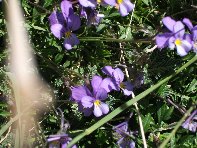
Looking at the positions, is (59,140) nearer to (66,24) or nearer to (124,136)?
(124,136)

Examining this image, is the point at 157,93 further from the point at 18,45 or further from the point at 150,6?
the point at 18,45

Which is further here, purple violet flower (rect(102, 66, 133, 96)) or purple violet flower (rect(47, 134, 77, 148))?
purple violet flower (rect(102, 66, 133, 96))

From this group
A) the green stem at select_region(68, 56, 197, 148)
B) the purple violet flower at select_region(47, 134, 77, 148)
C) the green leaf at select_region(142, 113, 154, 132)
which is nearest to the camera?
the green stem at select_region(68, 56, 197, 148)

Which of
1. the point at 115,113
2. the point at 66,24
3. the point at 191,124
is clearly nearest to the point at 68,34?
the point at 66,24

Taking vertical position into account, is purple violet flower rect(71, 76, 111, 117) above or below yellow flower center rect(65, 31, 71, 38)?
below

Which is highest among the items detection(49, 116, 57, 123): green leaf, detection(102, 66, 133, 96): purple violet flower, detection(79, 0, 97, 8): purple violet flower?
detection(79, 0, 97, 8): purple violet flower

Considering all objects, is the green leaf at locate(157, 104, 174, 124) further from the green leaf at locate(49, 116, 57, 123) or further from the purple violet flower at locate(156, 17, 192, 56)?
the green leaf at locate(49, 116, 57, 123)

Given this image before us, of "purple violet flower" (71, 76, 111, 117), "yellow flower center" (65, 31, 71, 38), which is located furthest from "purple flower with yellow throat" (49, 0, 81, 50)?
"purple violet flower" (71, 76, 111, 117)

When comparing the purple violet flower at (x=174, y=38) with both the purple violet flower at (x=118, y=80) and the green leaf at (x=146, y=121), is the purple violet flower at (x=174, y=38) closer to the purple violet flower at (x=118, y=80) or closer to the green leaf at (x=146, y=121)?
the purple violet flower at (x=118, y=80)
